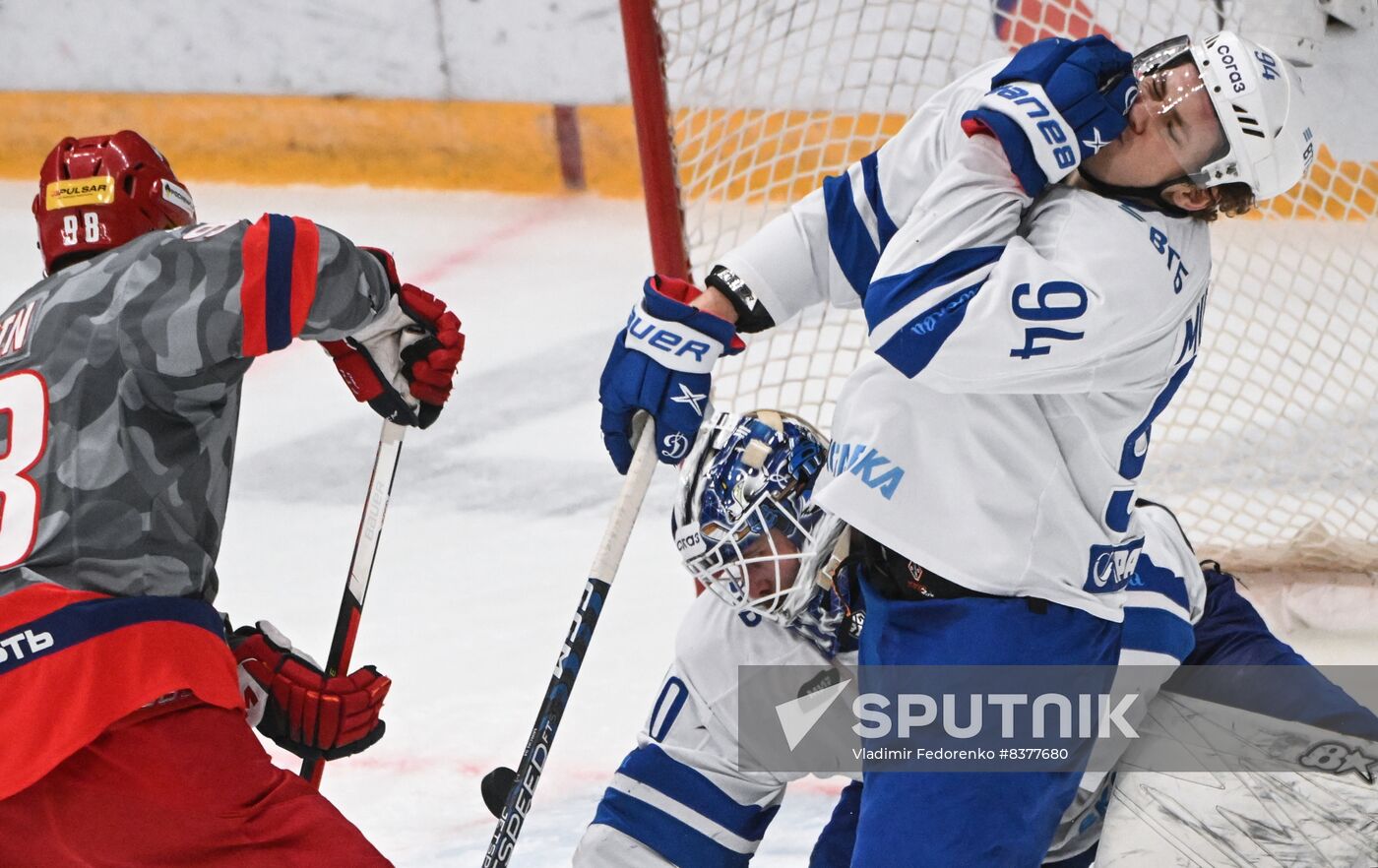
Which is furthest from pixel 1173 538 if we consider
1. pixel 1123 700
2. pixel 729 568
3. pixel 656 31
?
pixel 656 31

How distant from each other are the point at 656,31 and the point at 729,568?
0.86 meters

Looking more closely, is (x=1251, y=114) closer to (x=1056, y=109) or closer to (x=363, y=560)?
(x=1056, y=109)

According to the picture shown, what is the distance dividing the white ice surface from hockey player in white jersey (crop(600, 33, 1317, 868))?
72 centimetres

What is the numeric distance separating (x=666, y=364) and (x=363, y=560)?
1.58ft

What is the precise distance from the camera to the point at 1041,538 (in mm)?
1562

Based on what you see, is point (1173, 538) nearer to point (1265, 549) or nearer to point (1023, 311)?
point (1023, 311)

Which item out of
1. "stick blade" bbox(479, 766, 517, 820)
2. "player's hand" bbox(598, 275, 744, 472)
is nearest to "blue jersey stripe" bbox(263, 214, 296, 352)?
"player's hand" bbox(598, 275, 744, 472)

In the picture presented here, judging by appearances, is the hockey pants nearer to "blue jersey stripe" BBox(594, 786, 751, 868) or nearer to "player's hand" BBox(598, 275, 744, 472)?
"blue jersey stripe" BBox(594, 786, 751, 868)

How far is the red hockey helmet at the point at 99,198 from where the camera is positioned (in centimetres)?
170

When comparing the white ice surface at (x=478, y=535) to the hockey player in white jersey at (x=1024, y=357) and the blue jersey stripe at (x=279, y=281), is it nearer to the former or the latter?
the hockey player in white jersey at (x=1024, y=357)

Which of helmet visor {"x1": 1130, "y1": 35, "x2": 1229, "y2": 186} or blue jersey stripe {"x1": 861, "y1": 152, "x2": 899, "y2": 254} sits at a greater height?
helmet visor {"x1": 1130, "y1": 35, "x2": 1229, "y2": 186}

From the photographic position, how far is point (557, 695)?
6.03ft

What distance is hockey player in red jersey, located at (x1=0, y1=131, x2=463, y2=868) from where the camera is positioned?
1.54m

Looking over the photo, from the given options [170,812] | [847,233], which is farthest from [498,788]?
[847,233]
